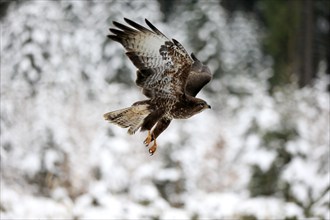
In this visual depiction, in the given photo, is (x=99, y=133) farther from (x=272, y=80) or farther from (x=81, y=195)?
(x=272, y=80)

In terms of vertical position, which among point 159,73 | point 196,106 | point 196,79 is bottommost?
point 196,106

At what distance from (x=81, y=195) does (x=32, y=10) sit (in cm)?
349

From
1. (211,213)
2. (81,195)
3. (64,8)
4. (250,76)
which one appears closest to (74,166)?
(81,195)

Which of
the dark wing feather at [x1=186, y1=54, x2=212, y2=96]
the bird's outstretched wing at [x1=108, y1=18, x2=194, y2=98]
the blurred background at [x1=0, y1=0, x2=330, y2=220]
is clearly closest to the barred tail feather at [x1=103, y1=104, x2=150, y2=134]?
the bird's outstretched wing at [x1=108, y1=18, x2=194, y2=98]

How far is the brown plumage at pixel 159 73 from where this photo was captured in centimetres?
440

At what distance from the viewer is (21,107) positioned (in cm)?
898

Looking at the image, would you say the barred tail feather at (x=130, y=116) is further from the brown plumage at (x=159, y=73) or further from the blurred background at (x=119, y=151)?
the blurred background at (x=119, y=151)

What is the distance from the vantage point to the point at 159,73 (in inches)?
177

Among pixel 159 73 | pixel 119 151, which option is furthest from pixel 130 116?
pixel 119 151

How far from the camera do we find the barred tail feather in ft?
15.4

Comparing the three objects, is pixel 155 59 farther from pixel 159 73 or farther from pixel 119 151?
pixel 119 151

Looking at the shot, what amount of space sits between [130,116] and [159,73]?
1.36ft

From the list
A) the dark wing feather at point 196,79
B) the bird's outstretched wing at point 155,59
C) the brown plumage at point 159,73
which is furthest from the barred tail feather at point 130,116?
the dark wing feather at point 196,79

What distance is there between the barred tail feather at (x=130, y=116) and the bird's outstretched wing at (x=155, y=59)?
0.17 metres
